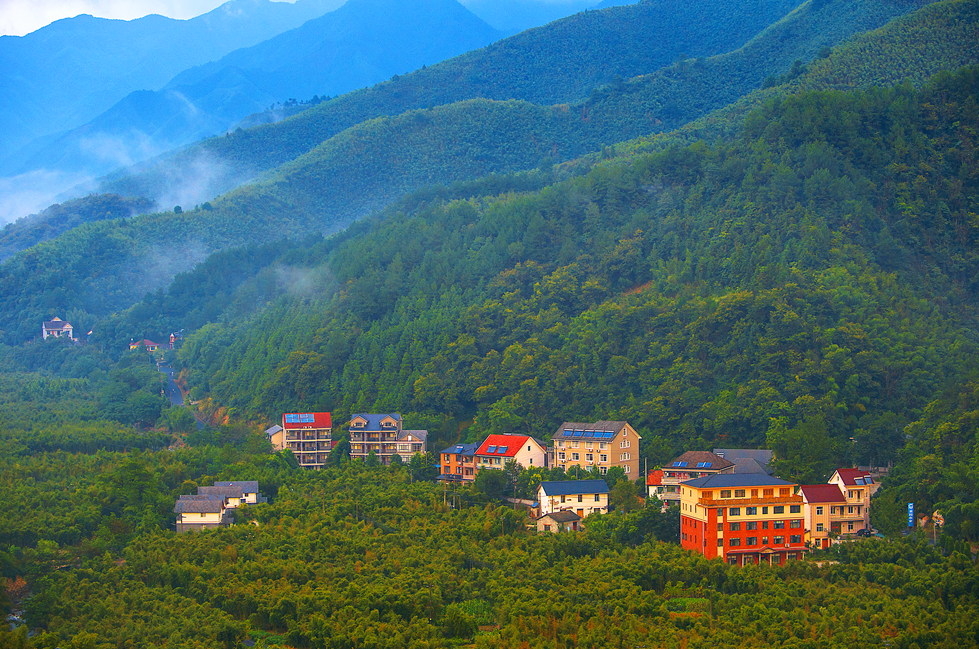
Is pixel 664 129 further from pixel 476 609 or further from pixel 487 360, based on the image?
pixel 476 609

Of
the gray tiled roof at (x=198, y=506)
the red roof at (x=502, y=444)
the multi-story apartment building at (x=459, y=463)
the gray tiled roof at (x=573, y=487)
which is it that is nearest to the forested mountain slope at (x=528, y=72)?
the multi-story apartment building at (x=459, y=463)

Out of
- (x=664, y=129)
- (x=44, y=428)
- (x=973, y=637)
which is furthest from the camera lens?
(x=664, y=129)

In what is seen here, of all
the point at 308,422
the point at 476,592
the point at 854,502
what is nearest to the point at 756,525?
the point at 854,502

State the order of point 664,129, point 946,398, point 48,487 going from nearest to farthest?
point 946,398 → point 48,487 → point 664,129

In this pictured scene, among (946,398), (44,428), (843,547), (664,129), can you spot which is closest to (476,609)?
(843,547)

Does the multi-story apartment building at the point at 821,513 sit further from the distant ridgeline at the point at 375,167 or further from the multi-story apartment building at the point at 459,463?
the distant ridgeline at the point at 375,167

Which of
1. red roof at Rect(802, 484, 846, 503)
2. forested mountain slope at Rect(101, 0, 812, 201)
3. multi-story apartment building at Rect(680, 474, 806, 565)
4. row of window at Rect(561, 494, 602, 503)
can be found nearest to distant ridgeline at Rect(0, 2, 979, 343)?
forested mountain slope at Rect(101, 0, 812, 201)
